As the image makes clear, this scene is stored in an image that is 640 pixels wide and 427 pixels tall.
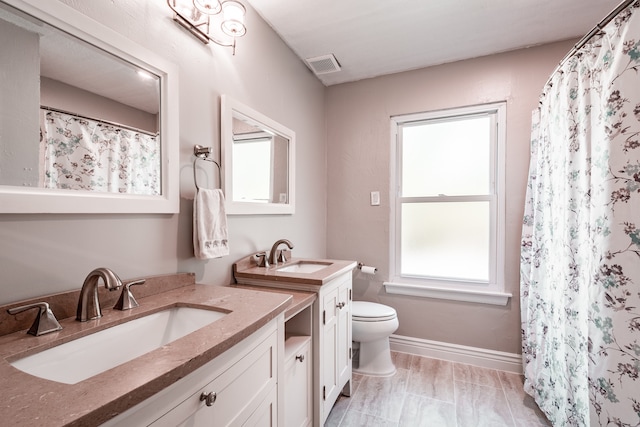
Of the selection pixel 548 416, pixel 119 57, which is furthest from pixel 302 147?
pixel 548 416

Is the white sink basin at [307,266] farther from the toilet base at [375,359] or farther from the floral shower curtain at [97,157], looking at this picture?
the floral shower curtain at [97,157]

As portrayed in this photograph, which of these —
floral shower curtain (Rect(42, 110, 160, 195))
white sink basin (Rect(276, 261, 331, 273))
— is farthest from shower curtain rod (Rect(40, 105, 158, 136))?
white sink basin (Rect(276, 261, 331, 273))

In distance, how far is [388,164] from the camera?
250 cm

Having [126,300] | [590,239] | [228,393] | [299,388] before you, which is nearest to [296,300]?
[299,388]

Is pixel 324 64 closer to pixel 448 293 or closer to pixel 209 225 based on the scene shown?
pixel 209 225

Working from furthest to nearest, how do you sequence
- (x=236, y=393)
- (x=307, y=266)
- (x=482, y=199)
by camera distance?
(x=482, y=199), (x=307, y=266), (x=236, y=393)

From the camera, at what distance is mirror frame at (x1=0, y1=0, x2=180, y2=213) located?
2.57ft

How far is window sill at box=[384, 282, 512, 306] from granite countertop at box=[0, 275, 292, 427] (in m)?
1.66

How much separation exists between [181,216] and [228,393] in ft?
2.53

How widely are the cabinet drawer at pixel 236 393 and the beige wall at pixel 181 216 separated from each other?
560mm

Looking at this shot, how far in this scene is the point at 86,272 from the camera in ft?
3.03

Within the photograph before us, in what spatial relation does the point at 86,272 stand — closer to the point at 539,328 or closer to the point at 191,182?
the point at 191,182

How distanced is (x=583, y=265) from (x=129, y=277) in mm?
1821

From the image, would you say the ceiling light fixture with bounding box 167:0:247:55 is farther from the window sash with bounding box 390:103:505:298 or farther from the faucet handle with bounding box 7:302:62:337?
the window sash with bounding box 390:103:505:298
